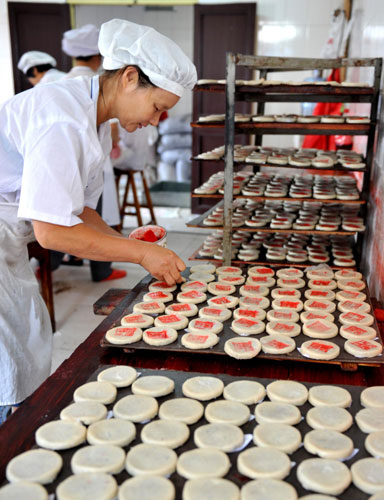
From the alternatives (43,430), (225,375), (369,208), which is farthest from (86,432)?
(369,208)

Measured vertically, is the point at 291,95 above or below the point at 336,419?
above

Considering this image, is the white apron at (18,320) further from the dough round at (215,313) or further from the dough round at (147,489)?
the dough round at (147,489)

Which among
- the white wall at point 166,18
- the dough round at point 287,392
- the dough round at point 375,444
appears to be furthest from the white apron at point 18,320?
the white wall at point 166,18

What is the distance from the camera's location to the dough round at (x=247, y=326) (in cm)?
151

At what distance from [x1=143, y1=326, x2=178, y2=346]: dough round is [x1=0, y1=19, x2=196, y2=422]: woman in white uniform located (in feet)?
0.86

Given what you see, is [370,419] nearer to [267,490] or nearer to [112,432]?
[267,490]

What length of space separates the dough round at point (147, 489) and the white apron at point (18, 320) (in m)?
0.98

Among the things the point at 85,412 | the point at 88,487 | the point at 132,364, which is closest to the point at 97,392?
the point at 85,412

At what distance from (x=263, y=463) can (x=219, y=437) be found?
12cm

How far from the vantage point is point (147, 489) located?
3.03ft

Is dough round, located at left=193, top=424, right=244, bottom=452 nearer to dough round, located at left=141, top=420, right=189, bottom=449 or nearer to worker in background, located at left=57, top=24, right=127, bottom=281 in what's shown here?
dough round, located at left=141, top=420, right=189, bottom=449

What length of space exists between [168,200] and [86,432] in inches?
243

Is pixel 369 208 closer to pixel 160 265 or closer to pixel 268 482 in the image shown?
pixel 160 265

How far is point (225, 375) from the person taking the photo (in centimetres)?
132
